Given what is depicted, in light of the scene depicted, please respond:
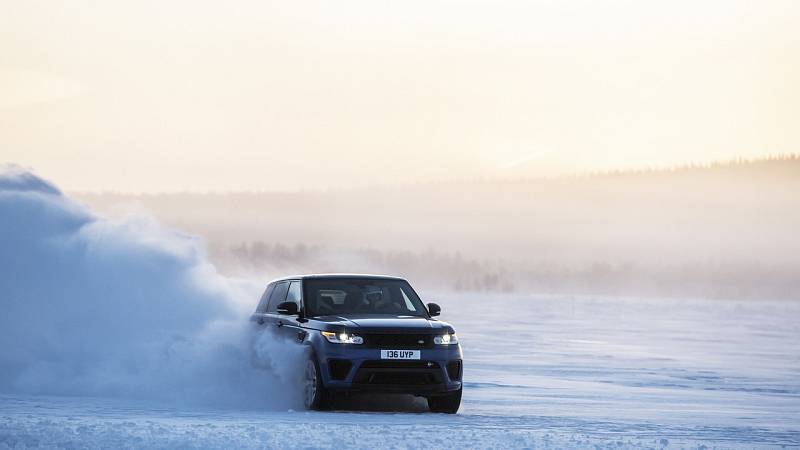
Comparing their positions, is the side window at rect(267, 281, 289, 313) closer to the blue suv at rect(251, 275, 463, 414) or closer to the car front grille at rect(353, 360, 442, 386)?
the blue suv at rect(251, 275, 463, 414)

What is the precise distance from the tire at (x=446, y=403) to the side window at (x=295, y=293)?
7.05 feet

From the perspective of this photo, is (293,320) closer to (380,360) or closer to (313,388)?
(313,388)


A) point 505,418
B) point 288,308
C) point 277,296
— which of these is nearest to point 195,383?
point 277,296

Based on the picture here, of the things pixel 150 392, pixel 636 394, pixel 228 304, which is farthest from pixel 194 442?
pixel 636 394

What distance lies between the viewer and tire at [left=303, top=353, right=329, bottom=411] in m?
15.1

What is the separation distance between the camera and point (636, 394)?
21594 mm

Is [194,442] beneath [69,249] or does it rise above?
beneath

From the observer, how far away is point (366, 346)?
14.9 meters

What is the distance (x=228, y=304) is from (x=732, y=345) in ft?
100

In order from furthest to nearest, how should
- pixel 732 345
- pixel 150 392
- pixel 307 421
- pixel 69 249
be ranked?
1. pixel 732 345
2. pixel 69 249
3. pixel 150 392
4. pixel 307 421

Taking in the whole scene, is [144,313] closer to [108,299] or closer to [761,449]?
[108,299]

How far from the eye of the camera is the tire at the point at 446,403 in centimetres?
1560

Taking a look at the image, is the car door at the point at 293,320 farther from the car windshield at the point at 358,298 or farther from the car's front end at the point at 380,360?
the car's front end at the point at 380,360

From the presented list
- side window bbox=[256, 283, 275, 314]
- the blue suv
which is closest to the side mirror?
→ the blue suv
